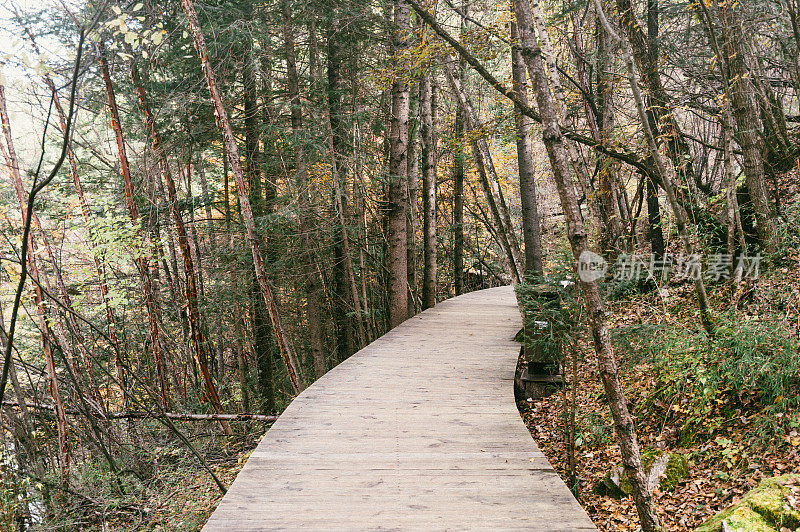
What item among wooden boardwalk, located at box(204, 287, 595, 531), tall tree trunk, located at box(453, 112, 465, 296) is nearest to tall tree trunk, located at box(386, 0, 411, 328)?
wooden boardwalk, located at box(204, 287, 595, 531)

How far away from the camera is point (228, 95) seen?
9633 millimetres

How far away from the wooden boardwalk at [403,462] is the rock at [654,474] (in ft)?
5.21

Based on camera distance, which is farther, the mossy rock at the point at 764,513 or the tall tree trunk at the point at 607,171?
the tall tree trunk at the point at 607,171

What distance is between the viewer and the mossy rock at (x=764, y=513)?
3.32 meters

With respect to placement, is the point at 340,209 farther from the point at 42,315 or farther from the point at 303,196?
the point at 42,315

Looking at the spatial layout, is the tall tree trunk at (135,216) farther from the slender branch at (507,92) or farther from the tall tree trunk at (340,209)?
the slender branch at (507,92)

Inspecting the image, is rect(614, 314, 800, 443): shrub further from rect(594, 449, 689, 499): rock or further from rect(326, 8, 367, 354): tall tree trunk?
rect(326, 8, 367, 354): tall tree trunk

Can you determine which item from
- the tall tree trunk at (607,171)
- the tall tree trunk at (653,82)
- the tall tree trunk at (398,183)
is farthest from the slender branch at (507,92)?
the tall tree trunk at (398,183)

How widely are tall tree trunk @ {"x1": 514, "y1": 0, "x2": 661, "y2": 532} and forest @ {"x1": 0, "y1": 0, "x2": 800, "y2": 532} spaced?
19mm

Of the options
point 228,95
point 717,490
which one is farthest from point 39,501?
point 717,490

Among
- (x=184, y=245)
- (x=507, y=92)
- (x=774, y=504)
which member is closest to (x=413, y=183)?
(x=184, y=245)

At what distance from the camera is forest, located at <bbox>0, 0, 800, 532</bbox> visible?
480cm

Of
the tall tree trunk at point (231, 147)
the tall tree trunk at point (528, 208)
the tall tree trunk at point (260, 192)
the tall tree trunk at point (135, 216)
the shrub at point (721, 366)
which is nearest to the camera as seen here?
the shrub at point (721, 366)

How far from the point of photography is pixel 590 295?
13.5 feet
